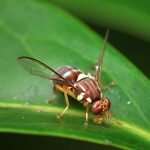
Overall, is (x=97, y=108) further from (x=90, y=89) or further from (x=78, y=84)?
(x=78, y=84)

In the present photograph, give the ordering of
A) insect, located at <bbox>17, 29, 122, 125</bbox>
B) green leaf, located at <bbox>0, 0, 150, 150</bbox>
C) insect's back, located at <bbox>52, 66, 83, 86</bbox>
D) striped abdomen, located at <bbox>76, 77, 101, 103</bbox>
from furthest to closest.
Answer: insect's back, located at <bbox>52, 66, 83, 86</bbox>, striped abdomen, located at <bbox>76, 77, 101, 103</bbox>, insect, located at <bbox>17, 29, 122, 125</bbox>, green leaf, located at <bbox>0, 0, 150, 150</bbox>

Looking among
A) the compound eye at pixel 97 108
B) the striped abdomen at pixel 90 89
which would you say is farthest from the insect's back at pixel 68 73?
the compound eye at pixel 97 108

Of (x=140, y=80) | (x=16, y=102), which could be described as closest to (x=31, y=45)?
(x=16, y=102)

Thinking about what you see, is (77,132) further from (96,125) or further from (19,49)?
(19,49)

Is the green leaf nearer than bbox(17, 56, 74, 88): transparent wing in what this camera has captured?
Yes

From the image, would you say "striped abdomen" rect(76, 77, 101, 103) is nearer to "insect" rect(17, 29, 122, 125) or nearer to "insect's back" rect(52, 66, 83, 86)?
"insect" rect(17, 29, 122, 125)

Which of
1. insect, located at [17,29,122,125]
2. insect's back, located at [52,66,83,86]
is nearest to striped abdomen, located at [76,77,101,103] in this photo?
insect, located at [17,29,122,125]

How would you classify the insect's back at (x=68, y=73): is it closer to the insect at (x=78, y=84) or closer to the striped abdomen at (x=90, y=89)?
the insect at (x=78, y=84)

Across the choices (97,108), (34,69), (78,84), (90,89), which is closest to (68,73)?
(78,84)
